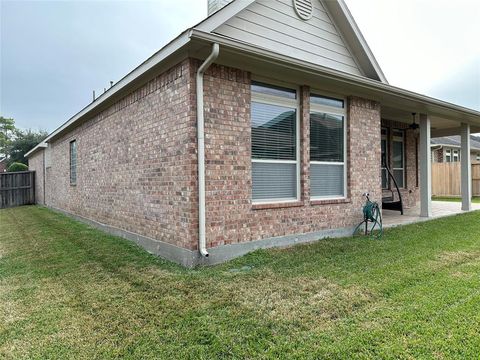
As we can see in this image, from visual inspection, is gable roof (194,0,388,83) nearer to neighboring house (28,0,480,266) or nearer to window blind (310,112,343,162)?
neighboring house (28,0,480,266)

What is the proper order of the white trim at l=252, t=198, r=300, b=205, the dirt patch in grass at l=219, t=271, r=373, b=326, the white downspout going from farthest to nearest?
the white trim at l=252, t=198, r=300, b=205 < the white downspout < the dirt patch in grass at l=219, t=271, r=373, b=326

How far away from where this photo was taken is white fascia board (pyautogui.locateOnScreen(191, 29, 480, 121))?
439cm

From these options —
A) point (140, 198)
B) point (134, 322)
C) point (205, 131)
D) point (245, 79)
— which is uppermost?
point (245, 79)

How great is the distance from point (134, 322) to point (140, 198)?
3336mm

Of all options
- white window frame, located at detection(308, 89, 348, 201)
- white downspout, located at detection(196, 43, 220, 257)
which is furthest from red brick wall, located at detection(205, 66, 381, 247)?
white window frame, located at detection(308, 89, 348, 201)

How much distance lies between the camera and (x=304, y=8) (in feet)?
22.5

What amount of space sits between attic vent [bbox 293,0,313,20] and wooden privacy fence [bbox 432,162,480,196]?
16004mm

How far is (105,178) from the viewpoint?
785 cm

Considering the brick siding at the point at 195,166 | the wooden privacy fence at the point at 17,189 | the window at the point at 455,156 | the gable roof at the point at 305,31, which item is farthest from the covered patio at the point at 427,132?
the wooden privacy fence at the point at 17,189

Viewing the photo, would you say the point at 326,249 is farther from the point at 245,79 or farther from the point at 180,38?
the point at 180,38

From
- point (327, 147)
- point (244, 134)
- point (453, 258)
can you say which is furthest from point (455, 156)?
Result: point (244, 134)

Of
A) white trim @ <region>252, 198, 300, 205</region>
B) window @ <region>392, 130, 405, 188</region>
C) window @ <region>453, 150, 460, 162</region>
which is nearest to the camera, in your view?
white trim @ <region>252, 198, 300, 205</region>

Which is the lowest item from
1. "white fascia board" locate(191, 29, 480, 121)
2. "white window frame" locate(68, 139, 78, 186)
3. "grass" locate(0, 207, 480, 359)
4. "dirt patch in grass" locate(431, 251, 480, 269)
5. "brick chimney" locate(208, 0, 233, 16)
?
"grass" locate(0, 207, 480, 359)

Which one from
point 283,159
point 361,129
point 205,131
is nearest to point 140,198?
point 205,131
